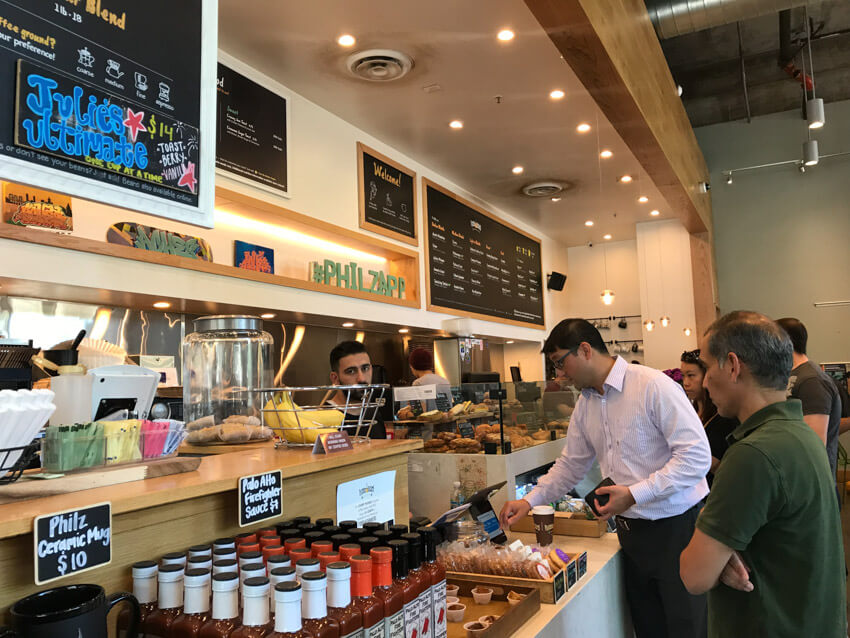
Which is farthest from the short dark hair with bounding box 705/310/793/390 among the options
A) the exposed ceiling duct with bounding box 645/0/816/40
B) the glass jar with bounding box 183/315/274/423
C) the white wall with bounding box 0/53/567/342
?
the exposed ceiling duct with bounding box 645/0/816/40

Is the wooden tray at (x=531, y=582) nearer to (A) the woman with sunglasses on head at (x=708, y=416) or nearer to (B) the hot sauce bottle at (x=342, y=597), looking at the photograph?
(B) the hot sauce bottle at (x=342, y=597)

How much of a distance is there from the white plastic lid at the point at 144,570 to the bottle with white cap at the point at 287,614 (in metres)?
0.25

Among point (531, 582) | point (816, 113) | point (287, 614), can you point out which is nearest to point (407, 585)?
point (287, 614)

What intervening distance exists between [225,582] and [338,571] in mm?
166

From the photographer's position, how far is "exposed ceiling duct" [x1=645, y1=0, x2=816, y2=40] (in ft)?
15.5

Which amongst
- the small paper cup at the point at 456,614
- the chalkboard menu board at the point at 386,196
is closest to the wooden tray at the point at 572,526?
the small paper cup at the point at 456,614

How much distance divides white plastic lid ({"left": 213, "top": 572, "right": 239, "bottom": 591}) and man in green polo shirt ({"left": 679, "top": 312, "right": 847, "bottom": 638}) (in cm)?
106

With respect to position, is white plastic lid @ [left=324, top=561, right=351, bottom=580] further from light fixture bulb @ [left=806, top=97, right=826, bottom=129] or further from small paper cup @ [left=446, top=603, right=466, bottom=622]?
light fixture bulb @ [left=806, top=97, right=826, bottom=129]

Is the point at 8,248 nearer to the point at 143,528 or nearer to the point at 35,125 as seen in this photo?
the point at 35,125

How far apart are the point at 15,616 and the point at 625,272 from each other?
32.3ft

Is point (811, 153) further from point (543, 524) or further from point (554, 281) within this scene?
point (543, 524)

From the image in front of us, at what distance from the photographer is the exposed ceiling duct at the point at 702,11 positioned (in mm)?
4713

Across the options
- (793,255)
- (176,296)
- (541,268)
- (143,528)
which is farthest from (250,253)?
(793,255)

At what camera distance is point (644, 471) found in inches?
96.5
